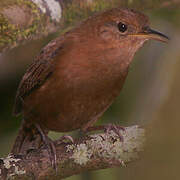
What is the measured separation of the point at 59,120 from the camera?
3.41m

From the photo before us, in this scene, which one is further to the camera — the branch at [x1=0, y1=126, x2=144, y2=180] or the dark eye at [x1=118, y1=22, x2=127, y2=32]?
the dark eye at [x1=118, y1=22, x2=127, y2=32]

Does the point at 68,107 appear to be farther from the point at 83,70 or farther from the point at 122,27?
the point at 122,27

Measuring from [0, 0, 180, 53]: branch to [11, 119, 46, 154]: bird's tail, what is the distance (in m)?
1.12

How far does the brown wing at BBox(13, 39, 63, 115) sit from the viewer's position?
11.0 ft

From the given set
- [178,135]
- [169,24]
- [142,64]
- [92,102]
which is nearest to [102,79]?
[92,102]

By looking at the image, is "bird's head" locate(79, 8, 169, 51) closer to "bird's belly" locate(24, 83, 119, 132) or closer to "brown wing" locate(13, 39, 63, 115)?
"brown wing" locate(13, 39, 63, 115)

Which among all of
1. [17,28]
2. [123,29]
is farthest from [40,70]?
[123,29]

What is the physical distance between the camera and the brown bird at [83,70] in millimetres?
3135

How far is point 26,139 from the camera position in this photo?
391cm

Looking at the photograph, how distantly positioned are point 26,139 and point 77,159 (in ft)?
4.44

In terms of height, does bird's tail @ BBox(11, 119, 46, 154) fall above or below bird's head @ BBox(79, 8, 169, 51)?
below

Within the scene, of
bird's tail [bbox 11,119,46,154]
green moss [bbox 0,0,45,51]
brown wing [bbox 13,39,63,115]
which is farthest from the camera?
bird's tail [bbox 11,119,46,154]

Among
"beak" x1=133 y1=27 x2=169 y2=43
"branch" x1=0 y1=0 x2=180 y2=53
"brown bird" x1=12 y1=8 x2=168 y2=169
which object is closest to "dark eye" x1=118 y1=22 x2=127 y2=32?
"brown bird" x1=12 y1=8 x2=168 y2=169

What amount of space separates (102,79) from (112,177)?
0.88 meters
